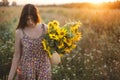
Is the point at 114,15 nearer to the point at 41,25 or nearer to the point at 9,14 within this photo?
the point at 9,14

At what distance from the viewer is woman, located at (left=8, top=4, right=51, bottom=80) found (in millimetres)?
4996

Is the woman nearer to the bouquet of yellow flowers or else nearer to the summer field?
the bouquet of yellow flowers

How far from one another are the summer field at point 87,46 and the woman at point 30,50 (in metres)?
2.57

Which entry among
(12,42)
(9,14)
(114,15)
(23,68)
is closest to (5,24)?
Result: (9,14)

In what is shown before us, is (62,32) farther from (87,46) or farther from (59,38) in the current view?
(87,46)

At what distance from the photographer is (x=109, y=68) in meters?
8.06

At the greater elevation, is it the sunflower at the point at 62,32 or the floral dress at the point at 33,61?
the sunflower at the point at 62,32

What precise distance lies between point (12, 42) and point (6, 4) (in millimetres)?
1943

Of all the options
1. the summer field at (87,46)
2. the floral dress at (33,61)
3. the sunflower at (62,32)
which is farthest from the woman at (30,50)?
the summer field at (87,46)

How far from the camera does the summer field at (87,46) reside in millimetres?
7977

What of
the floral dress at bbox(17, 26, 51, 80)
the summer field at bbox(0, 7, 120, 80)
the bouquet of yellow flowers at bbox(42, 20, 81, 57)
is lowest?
the summer field at bbox(0, 7, 120, 80)

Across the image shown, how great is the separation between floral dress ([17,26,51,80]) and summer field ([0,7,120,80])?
258 centimetres

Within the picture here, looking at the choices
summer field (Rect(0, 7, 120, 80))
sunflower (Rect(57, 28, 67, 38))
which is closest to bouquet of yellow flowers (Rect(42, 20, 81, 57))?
sunflower (Rect(57, 28, 67, 38))

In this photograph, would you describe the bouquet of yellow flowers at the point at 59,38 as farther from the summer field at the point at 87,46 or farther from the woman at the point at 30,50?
the summer field at the point at 87,46
